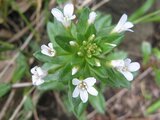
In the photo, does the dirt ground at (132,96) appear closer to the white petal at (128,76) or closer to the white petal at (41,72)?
the white petal at (41,72)

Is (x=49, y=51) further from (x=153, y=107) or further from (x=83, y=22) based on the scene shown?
(x=153, y=107)

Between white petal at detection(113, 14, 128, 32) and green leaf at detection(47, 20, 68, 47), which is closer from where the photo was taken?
white petal at detection(113, 14, 128, 32)

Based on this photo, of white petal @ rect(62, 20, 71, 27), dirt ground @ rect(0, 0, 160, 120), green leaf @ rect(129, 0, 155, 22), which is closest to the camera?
white petal @ rect(62, 20, 71, 27)

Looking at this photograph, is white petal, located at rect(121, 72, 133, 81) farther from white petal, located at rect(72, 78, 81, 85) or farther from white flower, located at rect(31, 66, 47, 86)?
white flower, located at rect(31, 66, 47, 86)

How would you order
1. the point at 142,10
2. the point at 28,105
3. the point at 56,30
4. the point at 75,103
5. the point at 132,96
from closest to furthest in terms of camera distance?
the point at 75,103, the point at 56,30, the point at 28,105, the point at 142,10, the point at 132,96

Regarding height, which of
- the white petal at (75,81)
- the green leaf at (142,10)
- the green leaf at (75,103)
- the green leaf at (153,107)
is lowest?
the green leaf at (153,107)

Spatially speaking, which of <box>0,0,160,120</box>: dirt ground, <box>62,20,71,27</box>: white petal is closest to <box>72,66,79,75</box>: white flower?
<box>62,20,71,27</box>: white petal

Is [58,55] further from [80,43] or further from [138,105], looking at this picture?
[138,105]

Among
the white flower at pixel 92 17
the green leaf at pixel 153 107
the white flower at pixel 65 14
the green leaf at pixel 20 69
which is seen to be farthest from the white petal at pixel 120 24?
the green leaf at pixel 153 107

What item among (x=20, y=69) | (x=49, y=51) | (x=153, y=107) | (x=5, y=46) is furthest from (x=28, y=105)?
(x=153, y=107)
